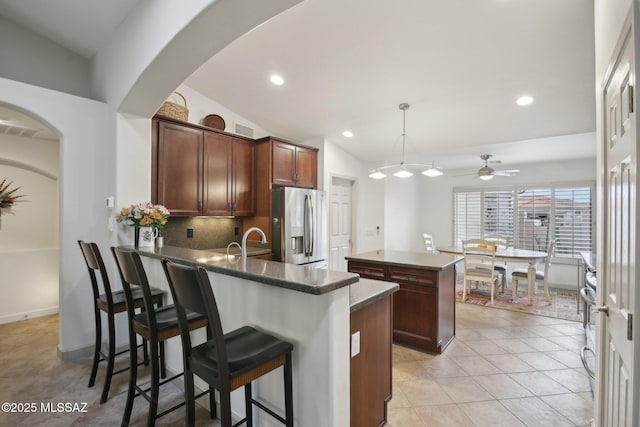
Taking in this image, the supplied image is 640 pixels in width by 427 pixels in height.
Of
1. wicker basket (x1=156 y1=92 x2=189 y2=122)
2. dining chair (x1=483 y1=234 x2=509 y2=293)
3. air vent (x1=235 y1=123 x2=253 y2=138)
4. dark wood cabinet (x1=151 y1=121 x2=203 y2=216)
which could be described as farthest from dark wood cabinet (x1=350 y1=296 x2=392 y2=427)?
dining chair (x1=483 y1=234 x2=509 y2=293)

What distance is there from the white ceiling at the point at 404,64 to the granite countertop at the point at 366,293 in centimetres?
211

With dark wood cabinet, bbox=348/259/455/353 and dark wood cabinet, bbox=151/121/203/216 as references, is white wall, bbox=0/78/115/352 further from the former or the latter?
dark wood cabinet, bbox=348/259/455/353

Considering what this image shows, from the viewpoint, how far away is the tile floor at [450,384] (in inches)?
80.7

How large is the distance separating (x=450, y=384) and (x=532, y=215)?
532 centimetres

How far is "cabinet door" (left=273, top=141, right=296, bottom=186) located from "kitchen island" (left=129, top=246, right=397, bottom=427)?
2.52m

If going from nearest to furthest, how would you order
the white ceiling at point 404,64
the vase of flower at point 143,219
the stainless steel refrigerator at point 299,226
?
1. the white ceiling at point 404,64
2. the vase of flower at point 143,219
3. the stainless steel refrigerator at point 299,226

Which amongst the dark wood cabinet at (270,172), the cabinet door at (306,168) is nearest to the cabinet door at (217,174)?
the dark wood cabinet at (270,172)

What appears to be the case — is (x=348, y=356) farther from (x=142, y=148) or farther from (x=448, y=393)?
(x=142, y=148)

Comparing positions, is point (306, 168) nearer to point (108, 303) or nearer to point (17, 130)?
point (108, 303)

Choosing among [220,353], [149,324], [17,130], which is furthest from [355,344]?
[17,130]

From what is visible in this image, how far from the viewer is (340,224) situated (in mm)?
5422

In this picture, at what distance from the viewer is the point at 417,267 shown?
9.80ft

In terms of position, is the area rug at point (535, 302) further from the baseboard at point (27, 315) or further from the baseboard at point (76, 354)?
the baseboard at point (27, 315)

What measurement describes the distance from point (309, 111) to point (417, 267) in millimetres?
2502
